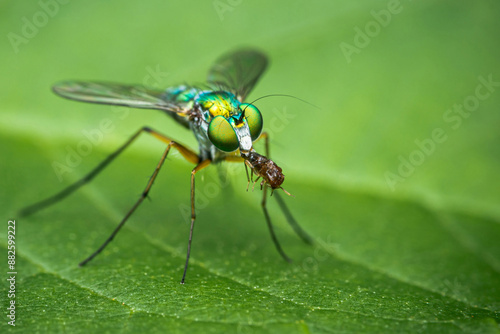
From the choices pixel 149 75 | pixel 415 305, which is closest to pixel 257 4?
pixel 149 75

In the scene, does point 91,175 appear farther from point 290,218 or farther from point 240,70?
point 290,218

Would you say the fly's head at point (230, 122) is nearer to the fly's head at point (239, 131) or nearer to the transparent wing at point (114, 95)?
the fly's head at point (239, 131)

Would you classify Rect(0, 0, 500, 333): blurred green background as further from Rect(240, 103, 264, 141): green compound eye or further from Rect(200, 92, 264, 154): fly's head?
Rect(240, 103, 264, 141): green compound eye

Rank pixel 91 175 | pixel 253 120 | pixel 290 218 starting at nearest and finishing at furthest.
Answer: pixel 253 120 → pixel 290 218 → pixel 91 175

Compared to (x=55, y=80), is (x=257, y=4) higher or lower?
higher

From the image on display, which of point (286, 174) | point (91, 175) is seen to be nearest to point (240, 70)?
point (286, 174)

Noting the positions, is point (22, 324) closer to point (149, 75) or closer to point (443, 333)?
point (443, 333)
